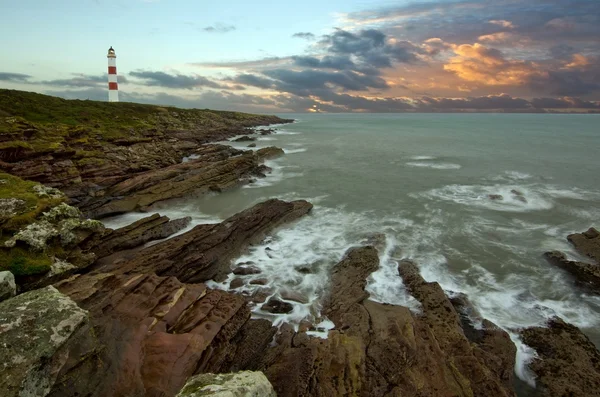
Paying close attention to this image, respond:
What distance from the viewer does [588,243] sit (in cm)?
1708

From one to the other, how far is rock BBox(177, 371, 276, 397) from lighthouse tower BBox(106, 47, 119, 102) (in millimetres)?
81361

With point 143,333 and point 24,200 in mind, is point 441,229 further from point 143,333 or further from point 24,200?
point 24,200

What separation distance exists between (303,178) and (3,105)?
38.7m

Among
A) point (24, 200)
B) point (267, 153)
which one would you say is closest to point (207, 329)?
point (24, 200)

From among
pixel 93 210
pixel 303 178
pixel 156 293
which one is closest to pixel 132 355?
pixel 156 293

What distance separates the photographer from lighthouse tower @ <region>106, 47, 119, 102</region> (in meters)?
69.7

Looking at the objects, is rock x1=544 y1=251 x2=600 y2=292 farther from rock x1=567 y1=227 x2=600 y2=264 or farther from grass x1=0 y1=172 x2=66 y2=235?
grass x1=0 y1=172 x2=66 y2=235

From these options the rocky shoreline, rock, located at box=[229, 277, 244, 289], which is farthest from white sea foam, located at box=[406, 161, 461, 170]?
rock, located at box=[229, 277, 244, 289]

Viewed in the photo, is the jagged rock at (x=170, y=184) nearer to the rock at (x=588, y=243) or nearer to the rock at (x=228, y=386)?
the rock at (x=228, y=386)

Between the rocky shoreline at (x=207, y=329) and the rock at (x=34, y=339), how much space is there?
2 cm

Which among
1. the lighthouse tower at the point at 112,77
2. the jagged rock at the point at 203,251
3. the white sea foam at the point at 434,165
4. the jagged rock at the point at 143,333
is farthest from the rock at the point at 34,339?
the lighthouse tower at the point at 112,77

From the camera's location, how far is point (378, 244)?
17500mm

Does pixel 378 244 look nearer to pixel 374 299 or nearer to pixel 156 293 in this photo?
pixel 374 299

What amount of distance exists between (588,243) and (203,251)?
1949 centimetres
